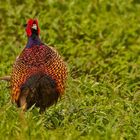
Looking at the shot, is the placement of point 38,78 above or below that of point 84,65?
above

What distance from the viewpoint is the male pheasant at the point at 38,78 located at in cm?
794

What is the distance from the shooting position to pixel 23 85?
26.3ft

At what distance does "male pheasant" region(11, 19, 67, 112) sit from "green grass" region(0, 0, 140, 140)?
6.9 inches

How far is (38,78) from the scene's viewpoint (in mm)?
7941

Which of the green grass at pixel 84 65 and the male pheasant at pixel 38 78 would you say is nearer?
the green grass at pixel 84 65

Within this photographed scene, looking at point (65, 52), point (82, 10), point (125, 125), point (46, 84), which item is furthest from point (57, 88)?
point (82, 10)

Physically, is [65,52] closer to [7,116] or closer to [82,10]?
[82,10]

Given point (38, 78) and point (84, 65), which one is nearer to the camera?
point (38, 78)

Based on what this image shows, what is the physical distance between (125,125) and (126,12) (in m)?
4.10

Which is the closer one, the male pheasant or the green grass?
the green grass

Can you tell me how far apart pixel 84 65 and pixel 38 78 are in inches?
103

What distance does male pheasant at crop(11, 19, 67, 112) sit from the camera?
794cm

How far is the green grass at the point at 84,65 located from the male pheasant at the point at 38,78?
18cm

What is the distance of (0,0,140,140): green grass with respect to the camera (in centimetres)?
767
